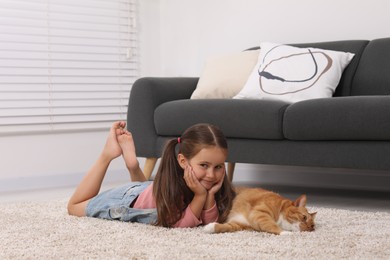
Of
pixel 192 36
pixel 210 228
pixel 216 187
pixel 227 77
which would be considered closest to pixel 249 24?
pixel 192 36

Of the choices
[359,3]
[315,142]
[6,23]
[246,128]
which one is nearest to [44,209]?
[246,128]

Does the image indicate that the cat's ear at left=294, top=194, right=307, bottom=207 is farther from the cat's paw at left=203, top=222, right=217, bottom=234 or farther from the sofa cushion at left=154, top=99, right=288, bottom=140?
the sofa cushion at left=154, top=99, right=288, bottom=140

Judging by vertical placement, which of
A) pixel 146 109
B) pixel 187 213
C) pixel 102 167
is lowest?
pixel 187 213

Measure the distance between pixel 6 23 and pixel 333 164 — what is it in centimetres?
245

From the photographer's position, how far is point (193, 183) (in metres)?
2.29

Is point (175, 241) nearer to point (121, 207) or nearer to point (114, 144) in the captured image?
point (121, 207)

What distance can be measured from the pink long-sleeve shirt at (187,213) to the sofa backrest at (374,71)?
1564 millimetres

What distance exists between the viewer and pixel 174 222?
2.39 meters

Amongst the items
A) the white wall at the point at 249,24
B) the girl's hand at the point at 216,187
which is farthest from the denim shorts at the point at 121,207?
the white wall at the point at 249,24

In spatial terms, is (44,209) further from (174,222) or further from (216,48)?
(216,48)

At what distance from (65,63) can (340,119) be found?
2341 millimetres

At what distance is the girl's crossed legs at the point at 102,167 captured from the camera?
2.68 m

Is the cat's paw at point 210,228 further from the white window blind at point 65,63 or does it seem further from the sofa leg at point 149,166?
the white window blind at point 65,63

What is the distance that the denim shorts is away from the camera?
2477 millimetres
